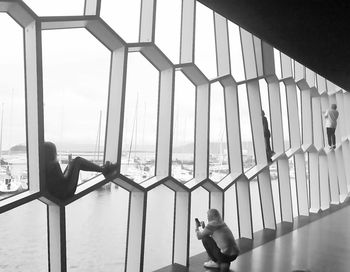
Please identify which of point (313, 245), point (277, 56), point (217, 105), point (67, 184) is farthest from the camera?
point (277, 56)

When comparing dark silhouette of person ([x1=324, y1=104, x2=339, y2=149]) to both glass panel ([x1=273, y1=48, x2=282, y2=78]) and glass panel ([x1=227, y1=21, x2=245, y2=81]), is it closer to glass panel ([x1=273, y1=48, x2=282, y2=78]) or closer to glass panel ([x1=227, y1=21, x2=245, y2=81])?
glass panel ([x1=273, y1=48, x2=282, y2=78])

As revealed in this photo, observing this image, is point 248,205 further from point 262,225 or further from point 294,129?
point 294,129

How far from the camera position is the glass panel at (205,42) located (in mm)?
5625

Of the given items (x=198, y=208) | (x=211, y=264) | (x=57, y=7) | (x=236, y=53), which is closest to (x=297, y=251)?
(x=211, y=264)

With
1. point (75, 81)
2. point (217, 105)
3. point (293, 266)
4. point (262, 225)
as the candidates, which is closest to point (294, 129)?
point (262, 225)

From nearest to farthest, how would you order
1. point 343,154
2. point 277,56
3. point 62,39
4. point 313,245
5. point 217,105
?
point 62,39 → point 313,245 → point 217,105 → point 277,56 → point 343,154

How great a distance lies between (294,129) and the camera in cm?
855

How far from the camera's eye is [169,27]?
5145 mm

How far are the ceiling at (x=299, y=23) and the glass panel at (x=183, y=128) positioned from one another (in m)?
1.44

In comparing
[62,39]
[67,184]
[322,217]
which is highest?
[62,39]

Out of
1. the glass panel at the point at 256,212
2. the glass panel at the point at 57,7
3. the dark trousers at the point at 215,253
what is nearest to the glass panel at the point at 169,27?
the glass panel at the point at 57,7

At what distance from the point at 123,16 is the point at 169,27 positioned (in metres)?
0.94

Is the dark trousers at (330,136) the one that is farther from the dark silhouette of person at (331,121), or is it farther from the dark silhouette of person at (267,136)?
the dark silhouette of person at (267,136)

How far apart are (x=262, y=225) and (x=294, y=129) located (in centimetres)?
247
